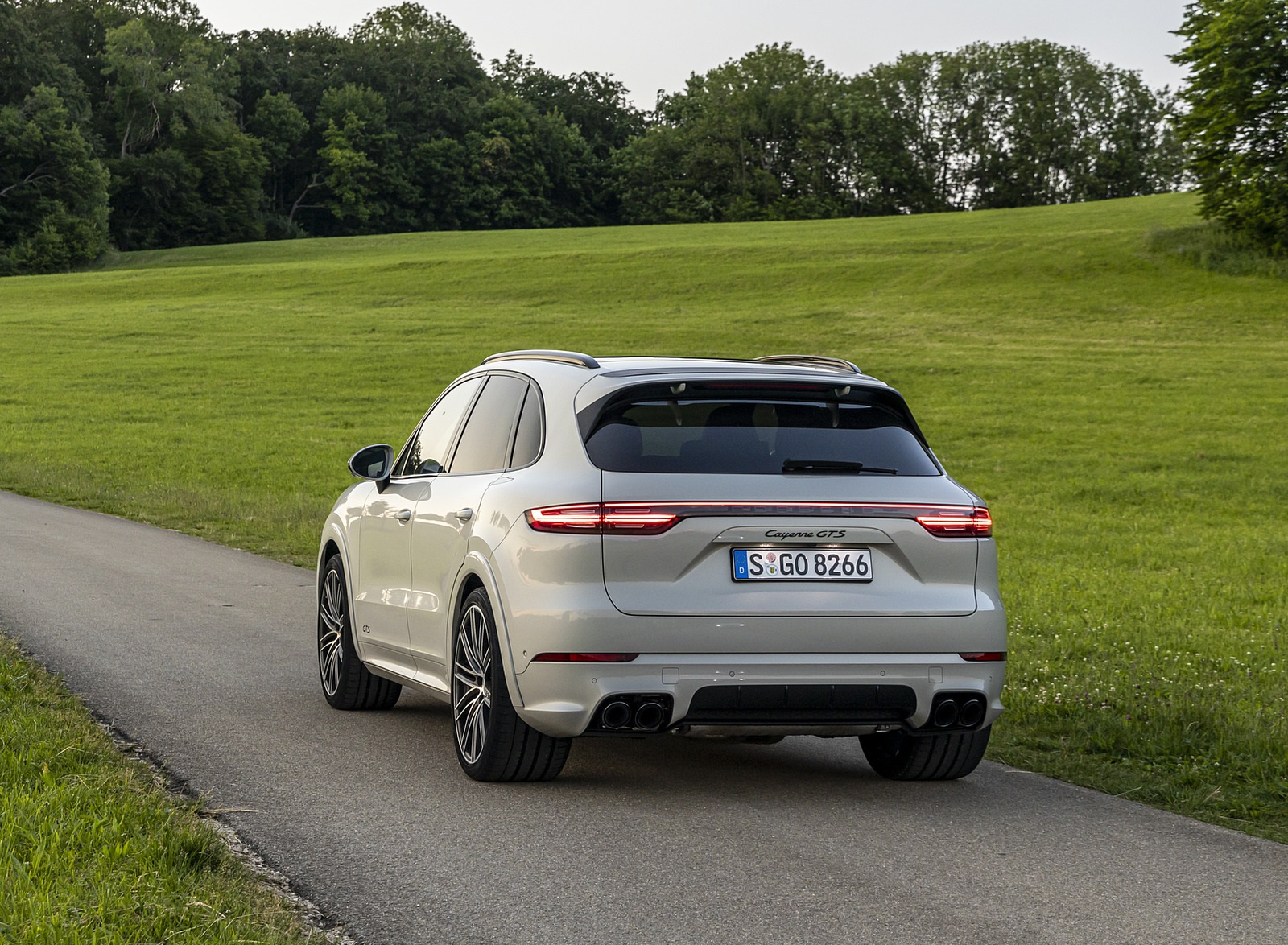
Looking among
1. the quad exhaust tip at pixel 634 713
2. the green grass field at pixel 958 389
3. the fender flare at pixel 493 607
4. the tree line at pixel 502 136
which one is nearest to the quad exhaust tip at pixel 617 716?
the quad exhaust tip at pixel 634 713

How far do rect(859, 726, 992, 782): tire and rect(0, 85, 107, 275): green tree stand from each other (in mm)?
84814

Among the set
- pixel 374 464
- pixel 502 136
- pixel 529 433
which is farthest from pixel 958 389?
pixel 502 136

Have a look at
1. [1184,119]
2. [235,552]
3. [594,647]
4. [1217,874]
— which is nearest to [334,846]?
[594,647]

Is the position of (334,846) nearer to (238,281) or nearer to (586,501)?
(586,501)

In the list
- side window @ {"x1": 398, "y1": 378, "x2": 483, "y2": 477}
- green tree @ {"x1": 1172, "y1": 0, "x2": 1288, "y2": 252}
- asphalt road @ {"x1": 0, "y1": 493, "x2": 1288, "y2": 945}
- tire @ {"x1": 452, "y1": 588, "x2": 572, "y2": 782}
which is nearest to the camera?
asphalt road @ {"x1": 0, "y1": 493, "x2": 1288, "y2": 945}

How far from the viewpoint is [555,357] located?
7039 millimetres

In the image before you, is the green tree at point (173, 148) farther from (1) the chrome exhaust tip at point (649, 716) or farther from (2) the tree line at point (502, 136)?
(1) the chrome exhaust tip at point (649, 716)

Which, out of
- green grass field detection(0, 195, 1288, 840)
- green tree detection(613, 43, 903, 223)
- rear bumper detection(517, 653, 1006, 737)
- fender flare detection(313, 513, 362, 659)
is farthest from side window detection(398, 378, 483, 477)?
green tree detection(613, 43, 903, 223)

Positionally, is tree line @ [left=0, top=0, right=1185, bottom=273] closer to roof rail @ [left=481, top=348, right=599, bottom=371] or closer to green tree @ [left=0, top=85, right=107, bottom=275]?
green tree @ [left=0, top=85, right=107, bottom=275]

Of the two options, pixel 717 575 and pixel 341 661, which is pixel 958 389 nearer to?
pixel 341 661

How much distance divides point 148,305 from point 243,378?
63.5 feet

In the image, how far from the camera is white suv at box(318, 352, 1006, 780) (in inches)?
233

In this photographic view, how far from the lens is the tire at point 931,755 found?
6.73 m

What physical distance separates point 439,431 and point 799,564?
2.55 metres
